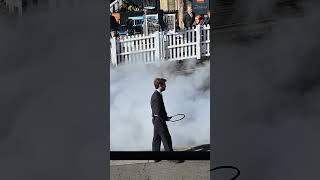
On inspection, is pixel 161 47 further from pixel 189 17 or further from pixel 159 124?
pixel 159 124

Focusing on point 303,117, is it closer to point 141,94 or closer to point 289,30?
point 289,30

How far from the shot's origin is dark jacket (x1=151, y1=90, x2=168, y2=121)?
3264 mm

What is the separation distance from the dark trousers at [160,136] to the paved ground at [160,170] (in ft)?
0.73

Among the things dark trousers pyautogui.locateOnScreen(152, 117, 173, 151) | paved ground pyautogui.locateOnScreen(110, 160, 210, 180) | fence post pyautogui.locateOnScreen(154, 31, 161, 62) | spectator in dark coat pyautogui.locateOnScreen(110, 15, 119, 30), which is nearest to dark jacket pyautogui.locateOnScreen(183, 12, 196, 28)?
fence post pyautogui.locateOnScreen(154, 31, 161, 62)

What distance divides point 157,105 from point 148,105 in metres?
0.21

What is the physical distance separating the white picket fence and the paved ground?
1092mm

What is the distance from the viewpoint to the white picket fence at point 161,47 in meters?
3.86

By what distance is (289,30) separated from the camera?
245 cm

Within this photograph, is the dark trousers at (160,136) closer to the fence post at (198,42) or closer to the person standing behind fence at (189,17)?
the fence post at (198,42)

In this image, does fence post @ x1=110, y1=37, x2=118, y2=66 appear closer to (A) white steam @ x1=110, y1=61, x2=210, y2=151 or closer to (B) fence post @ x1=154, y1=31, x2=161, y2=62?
→ (A) white steam @ x1=110, y1=61, x2=210, y2=151

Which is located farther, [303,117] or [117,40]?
[117,40]
